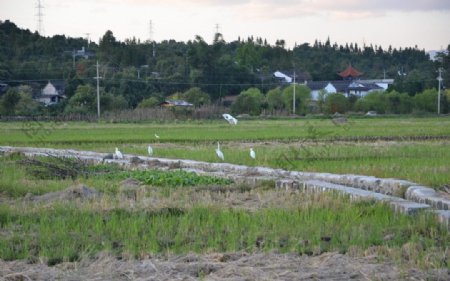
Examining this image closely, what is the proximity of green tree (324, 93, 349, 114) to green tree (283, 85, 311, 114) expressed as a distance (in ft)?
4.83

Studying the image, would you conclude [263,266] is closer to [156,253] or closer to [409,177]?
[156,253]

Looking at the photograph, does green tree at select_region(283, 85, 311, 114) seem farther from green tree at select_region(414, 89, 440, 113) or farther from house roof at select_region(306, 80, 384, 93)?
house roof at select_region(306, 80, 384, 93)

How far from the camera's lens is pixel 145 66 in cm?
5600

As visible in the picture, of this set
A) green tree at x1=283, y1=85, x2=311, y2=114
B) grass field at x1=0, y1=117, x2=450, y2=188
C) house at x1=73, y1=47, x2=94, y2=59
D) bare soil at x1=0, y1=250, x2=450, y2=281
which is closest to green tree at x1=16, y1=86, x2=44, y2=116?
grass field at x1=0, y1=117, x2=450, y2=188

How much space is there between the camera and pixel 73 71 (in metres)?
46.0

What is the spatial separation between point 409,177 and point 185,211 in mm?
4148

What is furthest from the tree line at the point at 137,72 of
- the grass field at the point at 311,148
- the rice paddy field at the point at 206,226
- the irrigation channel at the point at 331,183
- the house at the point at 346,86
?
the rice paddy field at the point at 206,226

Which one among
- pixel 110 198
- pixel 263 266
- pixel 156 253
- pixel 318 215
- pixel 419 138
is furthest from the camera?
pixel 419 138

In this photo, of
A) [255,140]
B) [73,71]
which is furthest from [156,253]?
[73,71]

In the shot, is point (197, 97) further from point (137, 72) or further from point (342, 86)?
point (342, 86)

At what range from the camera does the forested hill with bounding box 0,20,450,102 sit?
46.4 meters

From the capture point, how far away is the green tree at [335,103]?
146ft

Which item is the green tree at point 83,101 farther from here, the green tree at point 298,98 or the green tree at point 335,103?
the green tree at point 335,103

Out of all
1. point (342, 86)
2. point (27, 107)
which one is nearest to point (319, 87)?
point (342, 86)
